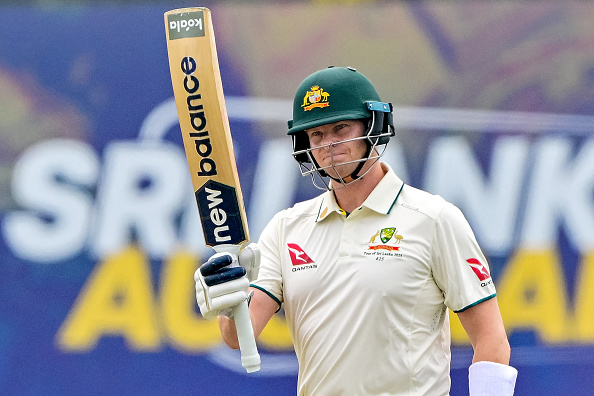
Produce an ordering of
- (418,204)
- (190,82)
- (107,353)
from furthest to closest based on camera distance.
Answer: (107,353), (418,204), (190,82)

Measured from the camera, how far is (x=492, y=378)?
212 centimetres

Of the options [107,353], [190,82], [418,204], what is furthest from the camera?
[107,353]

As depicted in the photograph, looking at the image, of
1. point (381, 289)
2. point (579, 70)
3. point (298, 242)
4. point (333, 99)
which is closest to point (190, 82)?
point (333, 99)

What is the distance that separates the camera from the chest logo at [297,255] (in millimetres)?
2330

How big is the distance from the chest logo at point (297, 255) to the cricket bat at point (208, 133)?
0.23 meters

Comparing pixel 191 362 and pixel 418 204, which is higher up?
pixel 418 204

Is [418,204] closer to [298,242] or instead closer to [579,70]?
[298,242]

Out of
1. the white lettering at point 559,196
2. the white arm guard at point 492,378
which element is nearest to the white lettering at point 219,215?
the white arm guard at point 492,378

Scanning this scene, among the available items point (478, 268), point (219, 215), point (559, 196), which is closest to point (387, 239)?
point (478, 268)

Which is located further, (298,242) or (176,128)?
(176,128)

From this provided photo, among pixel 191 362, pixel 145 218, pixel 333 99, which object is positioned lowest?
pixel 191 362

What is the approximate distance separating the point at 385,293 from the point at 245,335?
387mm

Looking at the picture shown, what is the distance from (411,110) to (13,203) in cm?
191

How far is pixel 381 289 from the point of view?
217 cm
